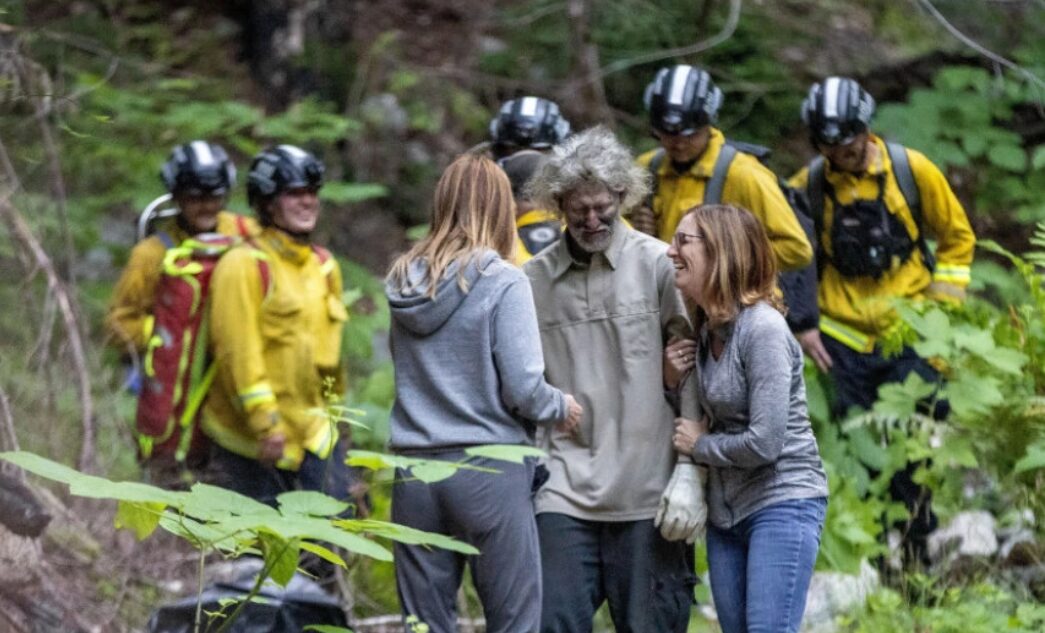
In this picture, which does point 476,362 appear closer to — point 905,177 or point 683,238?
point 683,238

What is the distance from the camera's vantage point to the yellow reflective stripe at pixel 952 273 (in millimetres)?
7453

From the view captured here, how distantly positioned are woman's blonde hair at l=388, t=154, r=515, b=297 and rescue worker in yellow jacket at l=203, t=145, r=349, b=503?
144 cm

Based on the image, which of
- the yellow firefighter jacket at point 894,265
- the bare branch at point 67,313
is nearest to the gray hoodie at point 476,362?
the bare branch at point 67,313

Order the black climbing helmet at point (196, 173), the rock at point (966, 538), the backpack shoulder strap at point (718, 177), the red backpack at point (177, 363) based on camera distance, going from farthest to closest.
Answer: the rock at point (966, 538)
the black climbing helmet at point (196, 173)
the backpack shoulder strap at point (718, 177)
the red backpack at point (177, 363)

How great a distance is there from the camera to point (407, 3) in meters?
16.1

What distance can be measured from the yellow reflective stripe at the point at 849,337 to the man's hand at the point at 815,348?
8 centimetres

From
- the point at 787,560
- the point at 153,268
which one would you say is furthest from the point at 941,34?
the point at 787,560

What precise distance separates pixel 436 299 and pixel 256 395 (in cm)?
164

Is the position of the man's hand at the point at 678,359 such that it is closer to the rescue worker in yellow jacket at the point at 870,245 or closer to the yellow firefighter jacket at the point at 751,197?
the yellow firefighter jacket at the point at 751,197

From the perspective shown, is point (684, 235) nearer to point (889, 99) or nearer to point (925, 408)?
point (925, 408)

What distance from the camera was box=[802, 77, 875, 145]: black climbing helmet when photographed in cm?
711

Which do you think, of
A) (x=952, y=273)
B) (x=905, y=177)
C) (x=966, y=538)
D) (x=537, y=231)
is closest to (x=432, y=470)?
(x=537, y=231)

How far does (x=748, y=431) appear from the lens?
4.98 meters

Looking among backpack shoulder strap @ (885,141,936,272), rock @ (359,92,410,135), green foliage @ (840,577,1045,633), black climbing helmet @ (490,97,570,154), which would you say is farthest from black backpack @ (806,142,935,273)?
rock @ (359,92,410,135)
